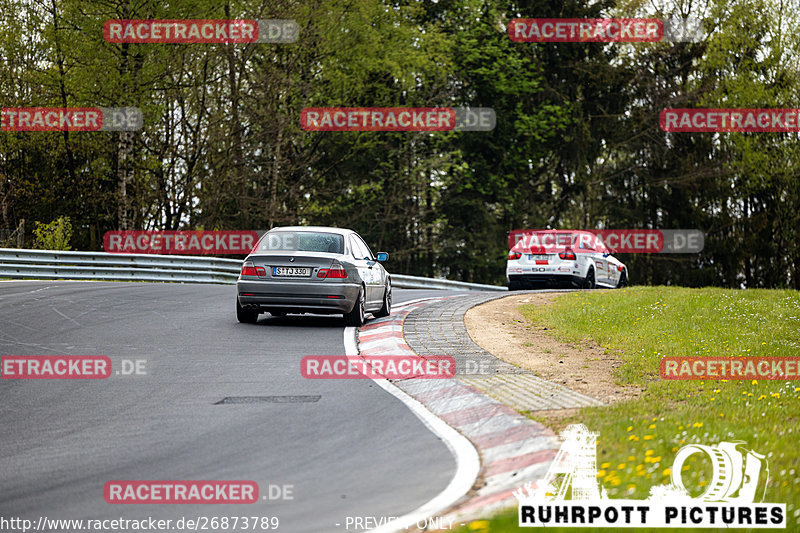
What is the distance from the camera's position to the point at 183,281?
2509 cm

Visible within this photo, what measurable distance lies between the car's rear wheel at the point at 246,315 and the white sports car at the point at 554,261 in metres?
10.5

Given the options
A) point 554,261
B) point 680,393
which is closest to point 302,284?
point 680,393

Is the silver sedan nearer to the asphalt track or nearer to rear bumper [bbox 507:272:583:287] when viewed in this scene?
the asphalt track

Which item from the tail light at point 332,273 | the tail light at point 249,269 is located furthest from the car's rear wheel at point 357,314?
the tail light at point 249,269

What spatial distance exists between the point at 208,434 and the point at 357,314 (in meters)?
7.30

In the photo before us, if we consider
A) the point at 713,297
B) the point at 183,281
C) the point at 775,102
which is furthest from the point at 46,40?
the point at 775,102

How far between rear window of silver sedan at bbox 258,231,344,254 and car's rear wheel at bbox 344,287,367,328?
826 millimetres

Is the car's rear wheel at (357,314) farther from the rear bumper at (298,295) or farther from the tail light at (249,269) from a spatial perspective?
the tail light at (249,269)

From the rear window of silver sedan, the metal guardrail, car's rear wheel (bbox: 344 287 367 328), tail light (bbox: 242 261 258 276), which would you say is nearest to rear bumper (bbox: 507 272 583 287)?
the metal guardrail

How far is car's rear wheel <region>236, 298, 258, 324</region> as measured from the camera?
48.0 feet

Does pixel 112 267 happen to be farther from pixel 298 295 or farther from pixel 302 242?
pixel 298 295

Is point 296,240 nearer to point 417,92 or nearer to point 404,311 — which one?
point 404,311

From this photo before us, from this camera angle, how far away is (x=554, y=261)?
24.1m

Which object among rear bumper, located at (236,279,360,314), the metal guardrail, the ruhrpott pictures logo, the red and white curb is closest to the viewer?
the ruhrpott pictures logo
